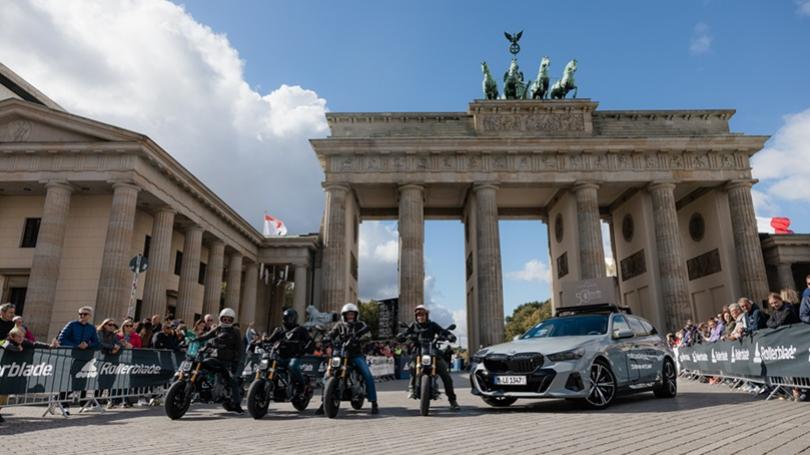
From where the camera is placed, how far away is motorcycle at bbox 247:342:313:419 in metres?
7.74

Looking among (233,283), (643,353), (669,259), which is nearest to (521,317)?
(669,259)

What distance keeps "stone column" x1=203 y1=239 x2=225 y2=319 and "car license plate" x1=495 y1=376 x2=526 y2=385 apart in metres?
25.4

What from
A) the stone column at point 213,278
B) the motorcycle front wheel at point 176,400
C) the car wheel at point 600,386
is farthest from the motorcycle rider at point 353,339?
the stone column at point 213,278

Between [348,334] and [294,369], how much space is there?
132cm

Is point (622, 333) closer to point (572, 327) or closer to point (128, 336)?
point (572, 327)

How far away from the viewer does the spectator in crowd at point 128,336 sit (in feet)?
37.6

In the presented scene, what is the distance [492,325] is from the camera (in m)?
30.0

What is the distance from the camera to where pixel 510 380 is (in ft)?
26.2

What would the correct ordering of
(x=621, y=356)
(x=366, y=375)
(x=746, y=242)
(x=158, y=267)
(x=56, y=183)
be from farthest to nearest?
1. (x=746, y=242)
2. (x=158, y=267)
3. (x=56, y=183)
4. (x=621, y=356)
5. (x=366, y=375)

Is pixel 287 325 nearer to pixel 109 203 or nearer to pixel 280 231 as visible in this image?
pixel 109 203

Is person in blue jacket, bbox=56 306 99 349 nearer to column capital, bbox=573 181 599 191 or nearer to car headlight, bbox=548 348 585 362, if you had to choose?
car headlight, bbox=548 348 585 362

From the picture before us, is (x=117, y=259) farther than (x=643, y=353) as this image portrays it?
Yes

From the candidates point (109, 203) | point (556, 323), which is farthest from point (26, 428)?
point (109, 203)

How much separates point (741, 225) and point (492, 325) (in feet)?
57.3
